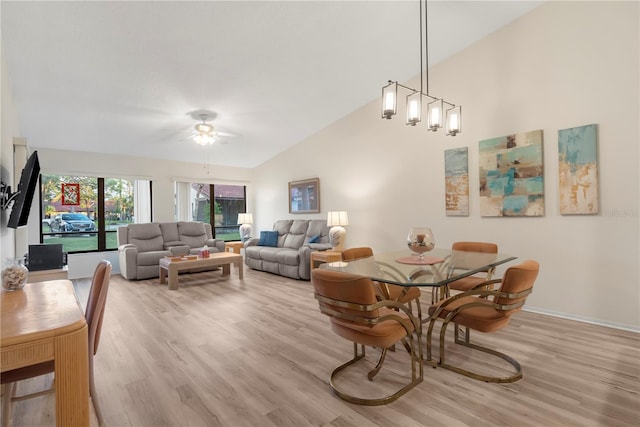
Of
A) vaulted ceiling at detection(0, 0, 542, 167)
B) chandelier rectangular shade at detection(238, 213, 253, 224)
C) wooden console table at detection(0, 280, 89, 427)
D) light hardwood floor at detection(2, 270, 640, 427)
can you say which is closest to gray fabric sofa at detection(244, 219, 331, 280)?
chandelier rectangular shade at detection(238, 213, 253, 224)

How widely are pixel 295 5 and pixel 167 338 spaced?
10.9ft

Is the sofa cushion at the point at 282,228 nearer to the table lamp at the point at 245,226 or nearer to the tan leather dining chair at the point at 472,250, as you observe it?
the table lamp at the point at 245,226

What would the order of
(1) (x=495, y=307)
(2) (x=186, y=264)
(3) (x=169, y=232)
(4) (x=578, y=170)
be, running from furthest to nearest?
(3) (x=169, y=232), (2) (x=186, y=264), (4) (x=578, y=170), (1) (x=495, y=307)

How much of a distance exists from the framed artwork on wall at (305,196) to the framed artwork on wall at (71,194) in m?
4.01

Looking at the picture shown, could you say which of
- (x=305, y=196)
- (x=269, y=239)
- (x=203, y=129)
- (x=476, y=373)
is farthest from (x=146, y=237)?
(x=476, y=373)

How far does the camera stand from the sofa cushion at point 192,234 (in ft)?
21.4

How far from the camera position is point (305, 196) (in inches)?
259

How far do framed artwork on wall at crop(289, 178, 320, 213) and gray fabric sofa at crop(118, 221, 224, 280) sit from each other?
173 centimetres

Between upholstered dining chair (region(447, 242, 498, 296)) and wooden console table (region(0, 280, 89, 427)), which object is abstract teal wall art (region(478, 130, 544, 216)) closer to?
upholstered dining chair (region(447, 242, 498, 296))

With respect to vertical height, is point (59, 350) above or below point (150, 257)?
above

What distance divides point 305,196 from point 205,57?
11.4 ft

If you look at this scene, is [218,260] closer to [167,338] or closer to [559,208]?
[167,338]

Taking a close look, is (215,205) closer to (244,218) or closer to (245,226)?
(244,218)

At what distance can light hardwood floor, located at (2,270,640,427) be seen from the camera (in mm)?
1760
